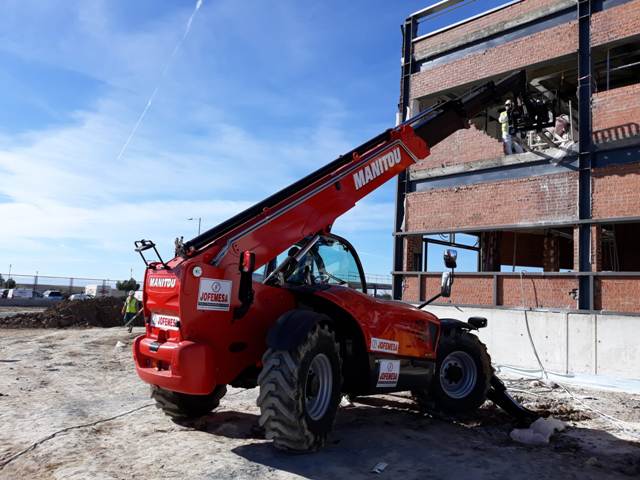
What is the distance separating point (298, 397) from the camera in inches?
195

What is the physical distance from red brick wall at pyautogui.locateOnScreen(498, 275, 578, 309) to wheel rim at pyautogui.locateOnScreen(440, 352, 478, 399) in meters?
5.63

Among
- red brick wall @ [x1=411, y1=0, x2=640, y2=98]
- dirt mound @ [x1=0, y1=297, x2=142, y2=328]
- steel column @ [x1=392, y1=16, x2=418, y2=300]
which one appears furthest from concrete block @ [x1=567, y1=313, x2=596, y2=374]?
dirt mound @ [x1=0, y1=297, x2=142, y2=328]

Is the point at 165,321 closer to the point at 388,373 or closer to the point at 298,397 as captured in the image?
the point at 298,397

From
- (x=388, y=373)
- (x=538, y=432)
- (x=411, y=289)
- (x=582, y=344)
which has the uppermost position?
(x=411, y=289)

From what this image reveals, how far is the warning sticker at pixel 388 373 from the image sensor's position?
623 cm

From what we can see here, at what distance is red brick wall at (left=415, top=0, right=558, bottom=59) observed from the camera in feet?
45.9

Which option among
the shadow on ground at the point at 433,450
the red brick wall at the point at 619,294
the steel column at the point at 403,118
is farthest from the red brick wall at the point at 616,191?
the shadow on ground at the point at 433,450

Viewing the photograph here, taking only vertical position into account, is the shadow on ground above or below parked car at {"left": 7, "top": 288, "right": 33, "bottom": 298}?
below

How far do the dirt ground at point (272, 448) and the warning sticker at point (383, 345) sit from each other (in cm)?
91

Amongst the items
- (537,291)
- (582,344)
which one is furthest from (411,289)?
(582,344)

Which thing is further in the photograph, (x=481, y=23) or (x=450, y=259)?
(x=481, y=23)

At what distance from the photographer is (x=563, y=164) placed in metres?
12.8

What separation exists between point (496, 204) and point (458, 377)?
24.0 feet

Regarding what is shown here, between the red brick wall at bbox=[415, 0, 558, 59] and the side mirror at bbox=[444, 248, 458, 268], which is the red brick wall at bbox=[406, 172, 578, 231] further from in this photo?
the side mirror at bbox=[444, 248, 458, 268]
